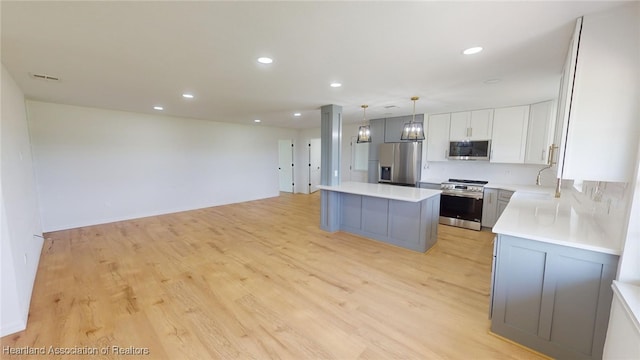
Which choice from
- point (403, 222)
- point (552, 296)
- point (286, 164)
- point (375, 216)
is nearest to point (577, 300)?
point (552, 296)

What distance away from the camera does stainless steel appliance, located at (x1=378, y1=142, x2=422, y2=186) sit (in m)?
5.50

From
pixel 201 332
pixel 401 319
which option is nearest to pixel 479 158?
pixel 401 319

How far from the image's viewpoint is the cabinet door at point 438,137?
203 inches

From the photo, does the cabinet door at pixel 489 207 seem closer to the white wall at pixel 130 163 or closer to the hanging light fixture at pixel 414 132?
the hanging light fixture at pixel 414 132

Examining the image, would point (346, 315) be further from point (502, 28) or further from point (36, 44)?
point (36, 44)

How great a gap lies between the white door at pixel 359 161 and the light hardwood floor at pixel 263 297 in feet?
11.2

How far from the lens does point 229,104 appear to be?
432cm

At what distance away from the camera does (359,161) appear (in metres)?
7.30

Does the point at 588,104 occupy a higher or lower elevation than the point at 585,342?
higher

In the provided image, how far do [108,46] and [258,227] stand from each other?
3481 millimetres

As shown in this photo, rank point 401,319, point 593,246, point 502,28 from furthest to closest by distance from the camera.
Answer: point 401,319 < point 502,28 < point 593,246

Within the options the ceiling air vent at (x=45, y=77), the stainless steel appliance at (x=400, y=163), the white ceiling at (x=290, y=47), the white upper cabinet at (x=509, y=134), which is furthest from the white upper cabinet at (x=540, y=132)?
the ceiling air vent at (x=45, y=77)

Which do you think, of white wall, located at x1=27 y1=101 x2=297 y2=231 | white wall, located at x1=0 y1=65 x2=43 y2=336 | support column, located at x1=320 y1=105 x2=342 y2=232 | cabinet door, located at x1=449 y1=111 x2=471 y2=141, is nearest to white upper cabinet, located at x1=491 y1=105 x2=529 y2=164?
cabinet door, located at x1=449 y1=111 x2=471 y2=141

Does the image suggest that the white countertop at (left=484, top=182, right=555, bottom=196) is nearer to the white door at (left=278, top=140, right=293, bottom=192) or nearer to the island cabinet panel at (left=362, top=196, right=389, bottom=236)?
the island cabinet panel at (left=362, top=196, right=389, bottom=236)
